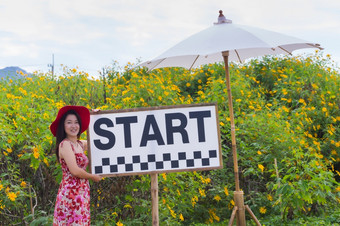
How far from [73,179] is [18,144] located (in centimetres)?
148

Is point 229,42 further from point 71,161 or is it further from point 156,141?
point 71,161

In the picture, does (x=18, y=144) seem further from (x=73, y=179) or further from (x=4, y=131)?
(x=73, y=179)

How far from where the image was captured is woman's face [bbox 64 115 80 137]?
3.92 m

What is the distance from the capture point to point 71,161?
3.76 meters

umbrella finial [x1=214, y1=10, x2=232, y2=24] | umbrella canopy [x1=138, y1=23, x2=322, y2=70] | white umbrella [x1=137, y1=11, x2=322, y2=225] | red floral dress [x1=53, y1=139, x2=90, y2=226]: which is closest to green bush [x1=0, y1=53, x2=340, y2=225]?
red floral dress [x1=53, y1=139, x2=90, y2=226]

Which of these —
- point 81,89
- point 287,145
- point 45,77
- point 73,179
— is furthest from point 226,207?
point 45,77

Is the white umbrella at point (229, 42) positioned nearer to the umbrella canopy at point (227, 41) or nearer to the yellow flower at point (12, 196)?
the umbrella canopy at point (227, 41)

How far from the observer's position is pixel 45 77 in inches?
407

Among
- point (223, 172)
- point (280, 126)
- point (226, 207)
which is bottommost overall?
point (226, 207)

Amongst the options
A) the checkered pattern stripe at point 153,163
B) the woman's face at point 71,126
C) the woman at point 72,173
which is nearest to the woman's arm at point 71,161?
the woman at point 72,173

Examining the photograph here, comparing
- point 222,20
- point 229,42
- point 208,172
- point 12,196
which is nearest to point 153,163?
point 229,42

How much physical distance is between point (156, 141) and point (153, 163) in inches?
7.5

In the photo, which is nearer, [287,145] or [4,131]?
[4,131]

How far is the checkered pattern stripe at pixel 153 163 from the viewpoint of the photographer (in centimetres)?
400
